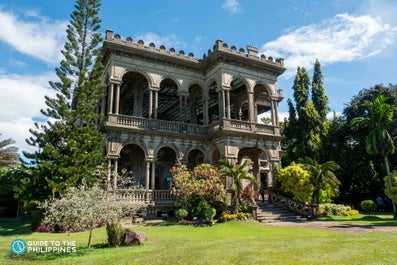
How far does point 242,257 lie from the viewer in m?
8.25

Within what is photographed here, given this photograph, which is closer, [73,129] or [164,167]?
[73,129]

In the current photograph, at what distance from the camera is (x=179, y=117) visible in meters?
23.9

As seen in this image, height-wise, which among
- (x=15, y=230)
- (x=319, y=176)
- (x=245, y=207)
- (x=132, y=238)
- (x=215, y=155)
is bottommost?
(x=15, y=230)

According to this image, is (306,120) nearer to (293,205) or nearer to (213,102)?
(213,102)

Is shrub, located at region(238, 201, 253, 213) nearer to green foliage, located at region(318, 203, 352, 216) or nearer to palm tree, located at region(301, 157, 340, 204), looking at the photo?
palm tree, located at region(301, 157, 340, 204)

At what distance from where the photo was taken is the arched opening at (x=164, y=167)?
76.5 ft

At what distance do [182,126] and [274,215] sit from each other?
347 inches

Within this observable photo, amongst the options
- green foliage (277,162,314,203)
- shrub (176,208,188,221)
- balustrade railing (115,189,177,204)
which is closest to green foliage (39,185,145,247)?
shrub (176,208,188,221)

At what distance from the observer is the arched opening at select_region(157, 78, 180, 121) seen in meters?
25.0

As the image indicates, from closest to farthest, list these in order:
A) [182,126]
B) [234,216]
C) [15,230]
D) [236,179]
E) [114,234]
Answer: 1. [114,234]
2. [15,230]
3. [234,216]
4. [236,179]
5. [182,126]

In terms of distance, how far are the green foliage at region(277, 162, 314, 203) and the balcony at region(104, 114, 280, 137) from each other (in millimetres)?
3761

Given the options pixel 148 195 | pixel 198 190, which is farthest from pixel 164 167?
pixel 198 190

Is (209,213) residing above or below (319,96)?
below

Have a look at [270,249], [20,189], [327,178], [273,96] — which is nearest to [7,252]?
[20,189]
